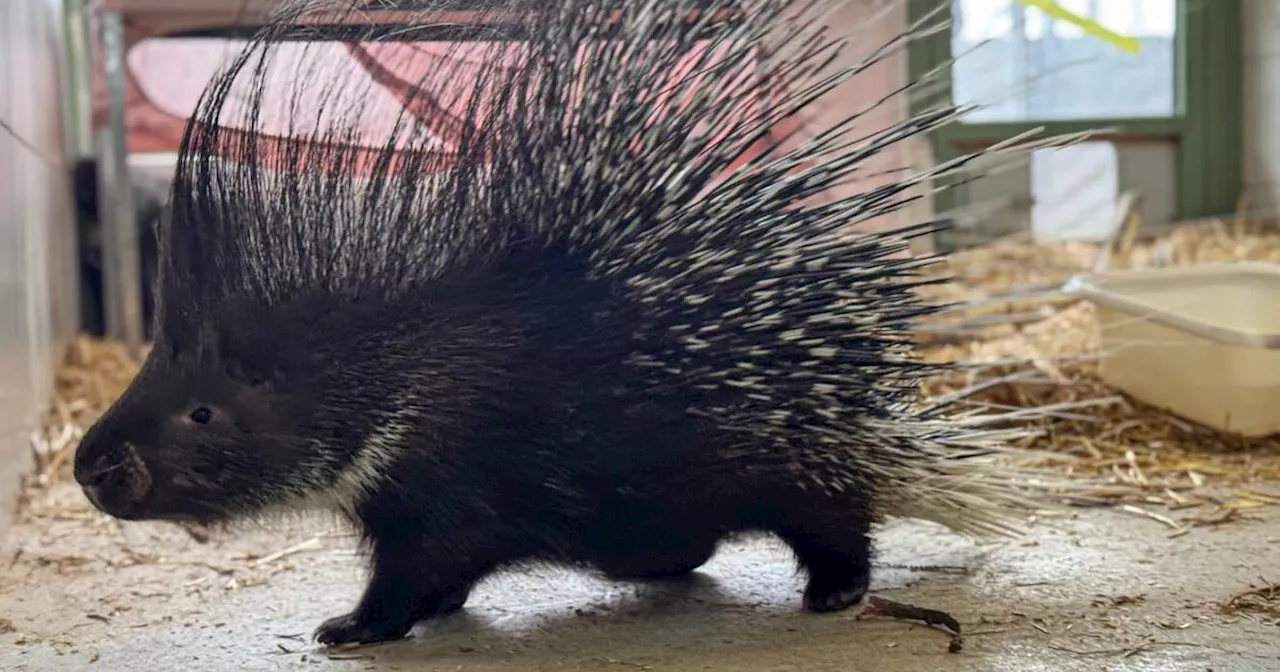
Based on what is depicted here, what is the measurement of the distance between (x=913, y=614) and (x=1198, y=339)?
4.88 feet

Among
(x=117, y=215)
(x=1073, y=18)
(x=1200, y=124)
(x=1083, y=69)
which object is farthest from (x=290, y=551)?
(x=1200, y=124)

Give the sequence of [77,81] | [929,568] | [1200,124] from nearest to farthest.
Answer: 1. [929,568]
2. [77,81]
3. [1200,124]

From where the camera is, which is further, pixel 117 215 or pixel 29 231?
pixel 117 215

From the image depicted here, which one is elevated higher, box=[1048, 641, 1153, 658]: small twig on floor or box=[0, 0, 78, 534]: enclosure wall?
box=[0, 0, 78, 534]: enclosure wall

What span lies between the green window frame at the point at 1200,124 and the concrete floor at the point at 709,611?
11.3ft

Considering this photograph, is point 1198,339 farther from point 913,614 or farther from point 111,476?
point 111,476

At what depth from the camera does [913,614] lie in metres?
1.91

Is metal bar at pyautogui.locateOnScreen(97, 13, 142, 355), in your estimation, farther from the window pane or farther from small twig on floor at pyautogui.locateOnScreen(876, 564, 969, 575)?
the window pane

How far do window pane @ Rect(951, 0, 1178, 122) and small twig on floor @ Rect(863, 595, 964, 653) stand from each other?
3806mm

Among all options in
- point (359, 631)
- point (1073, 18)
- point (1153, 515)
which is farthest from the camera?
point (1073, 18)

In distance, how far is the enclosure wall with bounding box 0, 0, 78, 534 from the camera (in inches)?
112

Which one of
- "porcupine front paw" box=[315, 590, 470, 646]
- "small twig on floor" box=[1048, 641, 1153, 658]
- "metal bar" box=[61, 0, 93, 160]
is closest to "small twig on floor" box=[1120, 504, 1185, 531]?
"small twig on floor" box=[1048, 641, 1153, 658]

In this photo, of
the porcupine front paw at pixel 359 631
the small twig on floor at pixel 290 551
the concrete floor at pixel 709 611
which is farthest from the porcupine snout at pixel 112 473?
the small twig on floor at pixel 290 551

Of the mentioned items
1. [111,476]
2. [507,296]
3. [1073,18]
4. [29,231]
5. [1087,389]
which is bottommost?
[1087,389]
